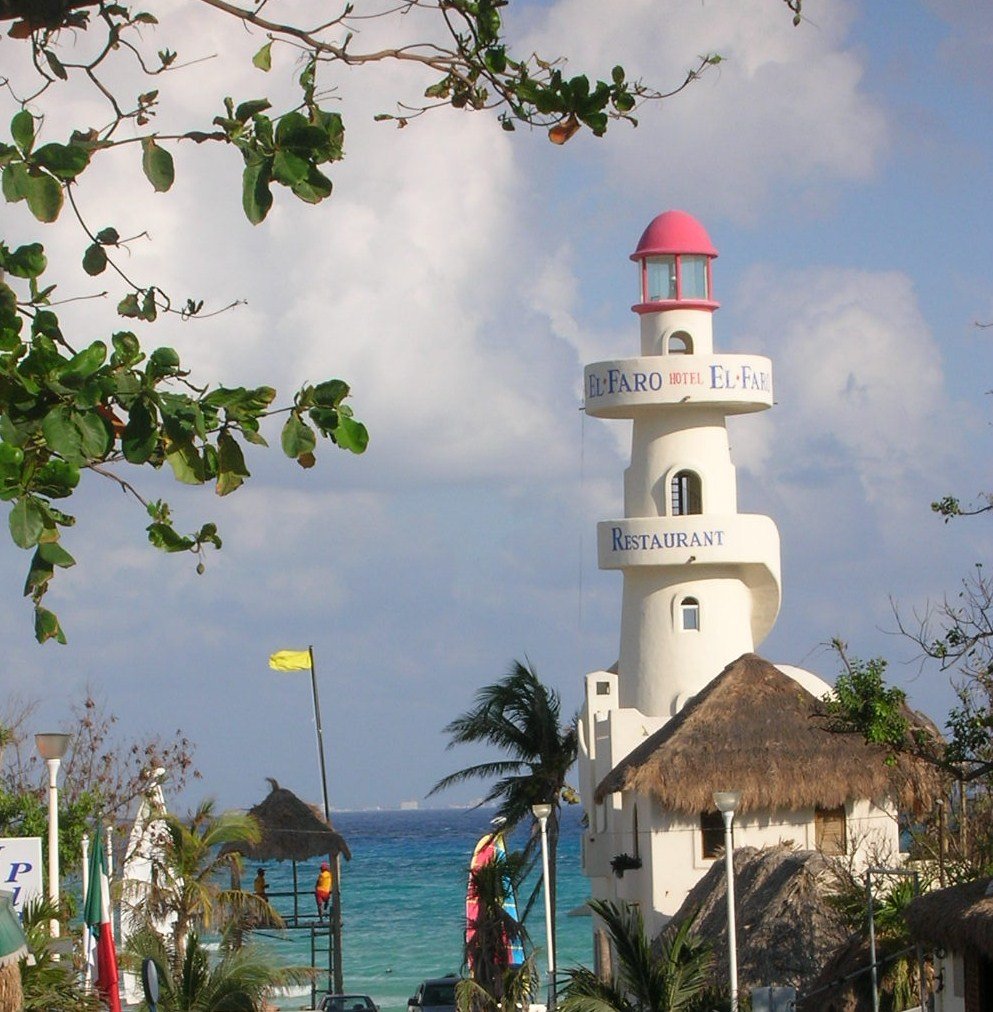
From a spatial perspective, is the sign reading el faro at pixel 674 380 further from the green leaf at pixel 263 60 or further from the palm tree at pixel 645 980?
the green leaf at pixel 263 60

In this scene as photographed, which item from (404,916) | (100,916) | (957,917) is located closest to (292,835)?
(100,916)

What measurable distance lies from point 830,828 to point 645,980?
33.5 feet

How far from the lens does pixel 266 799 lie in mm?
37875

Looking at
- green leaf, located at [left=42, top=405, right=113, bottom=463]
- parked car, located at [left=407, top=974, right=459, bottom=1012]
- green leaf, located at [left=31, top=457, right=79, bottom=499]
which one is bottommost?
parked car, located at [left=407, top=974, right=459, bottom=1012]

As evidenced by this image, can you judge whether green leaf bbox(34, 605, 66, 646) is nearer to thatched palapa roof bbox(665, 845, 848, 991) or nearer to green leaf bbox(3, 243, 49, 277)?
green leaf bbox(3, 243, 49, 277)

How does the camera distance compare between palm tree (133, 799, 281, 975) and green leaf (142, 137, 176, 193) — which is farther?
palm tree (133, 799, 281, 975)

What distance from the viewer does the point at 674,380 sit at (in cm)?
3344

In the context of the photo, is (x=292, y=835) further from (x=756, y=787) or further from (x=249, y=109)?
(x=249, y=109)

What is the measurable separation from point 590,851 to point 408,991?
34381 millimetres

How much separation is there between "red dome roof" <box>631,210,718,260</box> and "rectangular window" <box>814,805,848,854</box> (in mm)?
10141

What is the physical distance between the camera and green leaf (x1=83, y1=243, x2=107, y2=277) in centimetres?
598

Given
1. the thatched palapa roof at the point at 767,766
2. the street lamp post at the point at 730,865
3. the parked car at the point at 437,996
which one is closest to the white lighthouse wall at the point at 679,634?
the thatched palapa roof at the point at 767,766

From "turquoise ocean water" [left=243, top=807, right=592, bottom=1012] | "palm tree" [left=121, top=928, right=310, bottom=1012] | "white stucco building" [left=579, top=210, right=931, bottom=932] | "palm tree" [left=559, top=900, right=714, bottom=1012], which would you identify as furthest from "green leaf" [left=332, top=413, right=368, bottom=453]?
"turquoise ocean water" [left=243, top=807, right=592, bottom=1012]

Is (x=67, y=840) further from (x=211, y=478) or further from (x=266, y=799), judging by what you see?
(x=211, y=478)
